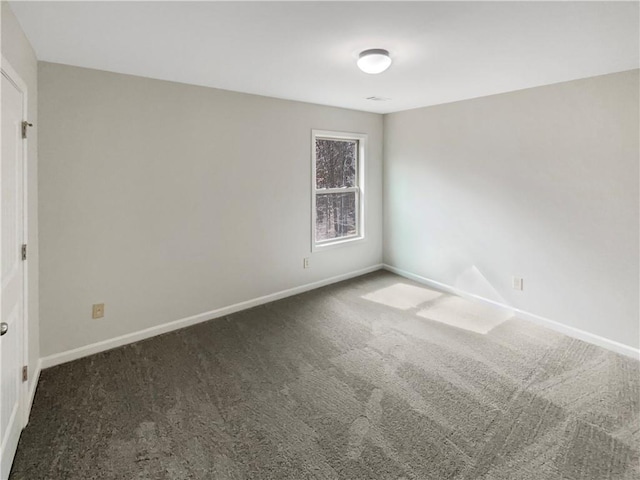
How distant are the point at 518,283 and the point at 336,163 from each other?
262 cm

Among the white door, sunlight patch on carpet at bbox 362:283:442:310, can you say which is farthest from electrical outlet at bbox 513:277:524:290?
the white door

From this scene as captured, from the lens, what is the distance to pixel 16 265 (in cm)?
196

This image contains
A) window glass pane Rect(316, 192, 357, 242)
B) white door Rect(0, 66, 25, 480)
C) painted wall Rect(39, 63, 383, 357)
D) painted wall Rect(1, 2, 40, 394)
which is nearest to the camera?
white door Rect(0, 66, 25, 480)

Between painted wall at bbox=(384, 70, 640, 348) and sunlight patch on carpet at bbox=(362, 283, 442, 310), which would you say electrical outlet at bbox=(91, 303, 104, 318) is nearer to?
sunlight patch on carpet at bbox=(362, 283, 442, 310)

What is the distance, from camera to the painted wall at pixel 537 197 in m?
2.93

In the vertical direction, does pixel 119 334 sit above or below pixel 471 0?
below

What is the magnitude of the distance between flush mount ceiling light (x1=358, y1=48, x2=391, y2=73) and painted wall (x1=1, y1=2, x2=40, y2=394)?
202 centimetres

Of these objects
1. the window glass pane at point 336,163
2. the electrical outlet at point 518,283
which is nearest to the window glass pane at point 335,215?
the window glass pane at point 336,163

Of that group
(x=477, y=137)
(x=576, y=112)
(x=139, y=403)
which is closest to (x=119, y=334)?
(x=139, y=403)

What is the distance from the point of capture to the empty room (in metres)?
1.90

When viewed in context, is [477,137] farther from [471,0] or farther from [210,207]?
[210,207]

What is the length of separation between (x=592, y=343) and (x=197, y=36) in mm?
3990

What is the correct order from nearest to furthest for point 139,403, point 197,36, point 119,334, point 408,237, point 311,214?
point 197,36 → point 139,403 → point 119,334 → point 311,214 → point 408,237

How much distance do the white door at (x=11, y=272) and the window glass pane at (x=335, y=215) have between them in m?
3.13
